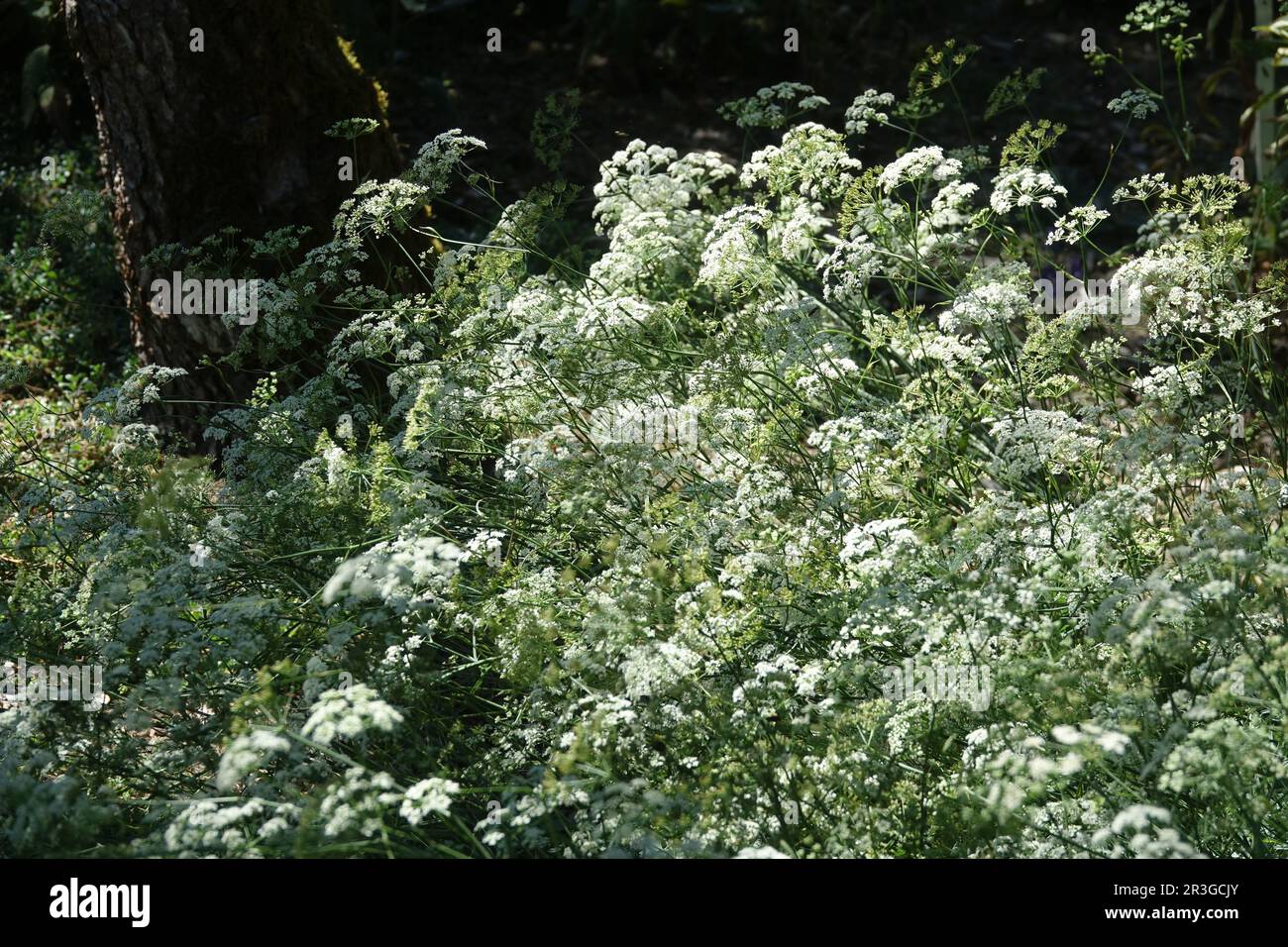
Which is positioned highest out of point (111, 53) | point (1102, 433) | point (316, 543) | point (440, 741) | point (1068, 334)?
point (111, 53)

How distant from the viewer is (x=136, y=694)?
9.07 ft

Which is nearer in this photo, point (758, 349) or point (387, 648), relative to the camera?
point (387, 648)

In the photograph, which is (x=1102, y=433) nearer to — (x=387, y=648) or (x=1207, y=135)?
(x=387, y=648)

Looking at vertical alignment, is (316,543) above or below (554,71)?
below

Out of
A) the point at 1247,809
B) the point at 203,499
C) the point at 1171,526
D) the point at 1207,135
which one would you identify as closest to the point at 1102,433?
the point at 1171,526

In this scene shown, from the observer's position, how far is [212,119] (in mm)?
4938

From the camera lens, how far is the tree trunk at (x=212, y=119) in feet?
15.9

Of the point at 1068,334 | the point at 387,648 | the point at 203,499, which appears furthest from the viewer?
the point at 203,499

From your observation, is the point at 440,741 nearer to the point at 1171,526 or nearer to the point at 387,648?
the point at 387,648

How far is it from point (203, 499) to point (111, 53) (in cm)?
217

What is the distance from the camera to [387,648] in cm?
303

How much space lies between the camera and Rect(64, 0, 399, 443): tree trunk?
483 centimetres

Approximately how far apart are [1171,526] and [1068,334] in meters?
0.60

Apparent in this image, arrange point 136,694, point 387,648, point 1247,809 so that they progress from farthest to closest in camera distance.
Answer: point 387,648, point 136,694, point 1247,809
